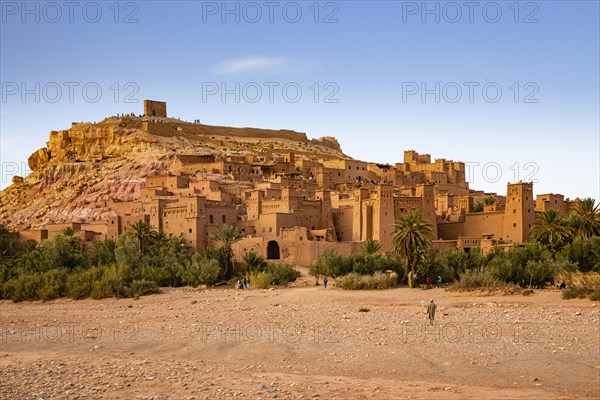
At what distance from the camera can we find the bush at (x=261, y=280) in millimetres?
37222

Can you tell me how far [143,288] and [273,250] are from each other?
10.2 metres

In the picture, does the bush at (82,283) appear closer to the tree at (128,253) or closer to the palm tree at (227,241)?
the tree at (128,253)

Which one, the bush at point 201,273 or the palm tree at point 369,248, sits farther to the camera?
the palm tree at point 369,248

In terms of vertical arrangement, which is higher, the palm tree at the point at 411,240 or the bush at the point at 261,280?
the palm tree at the point at 411,240

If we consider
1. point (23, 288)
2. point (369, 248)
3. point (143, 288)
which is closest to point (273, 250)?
point (369, 248)

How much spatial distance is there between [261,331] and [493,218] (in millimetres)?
27393

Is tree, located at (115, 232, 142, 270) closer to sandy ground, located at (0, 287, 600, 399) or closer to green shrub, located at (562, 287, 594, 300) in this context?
Answer: sandy ground, located at (0, 287, 600, 399)

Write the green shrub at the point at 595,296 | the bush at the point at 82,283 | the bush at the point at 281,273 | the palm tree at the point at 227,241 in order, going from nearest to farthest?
the green shrub at the point at 595,296 < the bush at the point at 82,283 < the bush at the point at 281,273 < the palm tree at the point at 227,241

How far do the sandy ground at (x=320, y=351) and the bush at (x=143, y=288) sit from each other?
5.94 metres

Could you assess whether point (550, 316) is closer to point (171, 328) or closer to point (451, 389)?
point (451, 389)

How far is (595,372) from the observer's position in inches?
631

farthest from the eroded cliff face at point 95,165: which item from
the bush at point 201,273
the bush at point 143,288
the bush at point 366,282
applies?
the bush at point 366,282

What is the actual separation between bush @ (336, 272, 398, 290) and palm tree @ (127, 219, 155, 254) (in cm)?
1370

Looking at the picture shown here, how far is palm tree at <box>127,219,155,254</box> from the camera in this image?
43625 millimetres
